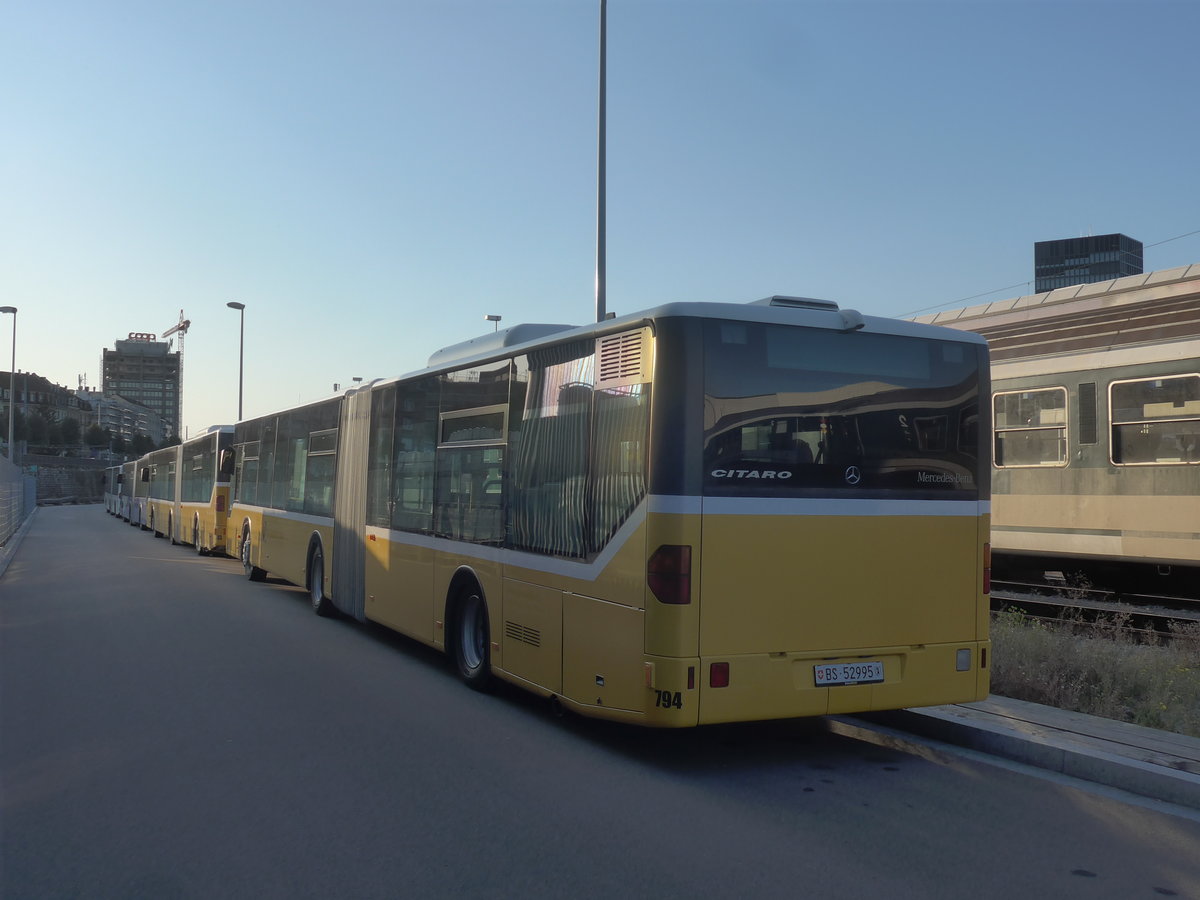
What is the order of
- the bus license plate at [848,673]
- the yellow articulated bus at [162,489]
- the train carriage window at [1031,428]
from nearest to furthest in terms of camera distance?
the bus license plate at [848,673] → the train carriage window at [1031,428] → the yellow articulated bus at [162,489]

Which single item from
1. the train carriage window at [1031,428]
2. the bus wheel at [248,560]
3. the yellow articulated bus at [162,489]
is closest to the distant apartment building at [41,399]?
the yellow articulated bus at [162,489]

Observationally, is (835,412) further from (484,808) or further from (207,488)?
(207,488)

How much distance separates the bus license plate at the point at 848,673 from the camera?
6500 mm

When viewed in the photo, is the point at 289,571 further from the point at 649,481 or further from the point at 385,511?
the point at 649,481

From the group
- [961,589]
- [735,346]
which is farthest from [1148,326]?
[735,346]

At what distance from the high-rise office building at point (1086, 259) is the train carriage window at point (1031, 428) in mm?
148907

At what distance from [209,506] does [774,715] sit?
2228 cm

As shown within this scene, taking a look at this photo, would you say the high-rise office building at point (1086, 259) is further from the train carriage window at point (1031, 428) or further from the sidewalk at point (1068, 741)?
the sidewalk at point (1068, 741)

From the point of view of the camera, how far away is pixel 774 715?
6352 millimetres

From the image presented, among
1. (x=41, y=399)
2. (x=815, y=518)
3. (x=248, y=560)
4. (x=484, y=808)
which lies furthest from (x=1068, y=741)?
(x=41, y=399)

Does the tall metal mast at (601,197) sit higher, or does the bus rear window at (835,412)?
the tall metal mast at (601,197)

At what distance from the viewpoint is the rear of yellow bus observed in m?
6.20

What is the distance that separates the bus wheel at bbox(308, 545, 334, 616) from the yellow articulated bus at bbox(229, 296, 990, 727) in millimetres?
6299

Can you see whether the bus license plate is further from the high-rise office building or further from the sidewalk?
the high-rise office building
